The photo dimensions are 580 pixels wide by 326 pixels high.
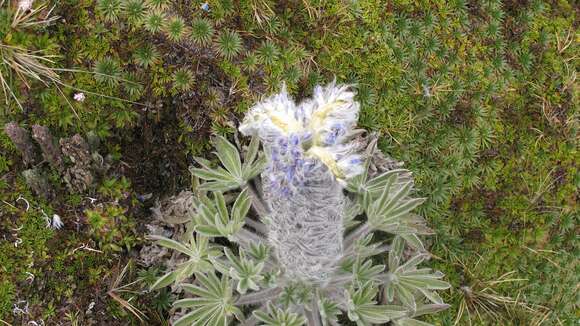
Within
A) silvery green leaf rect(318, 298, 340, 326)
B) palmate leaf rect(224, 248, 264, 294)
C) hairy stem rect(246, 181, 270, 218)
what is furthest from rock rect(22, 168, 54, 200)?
silvery green leaf rect(318, 298, 340, 326)

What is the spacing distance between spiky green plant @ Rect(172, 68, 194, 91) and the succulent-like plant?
268 millimetres

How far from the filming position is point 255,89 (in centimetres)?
378

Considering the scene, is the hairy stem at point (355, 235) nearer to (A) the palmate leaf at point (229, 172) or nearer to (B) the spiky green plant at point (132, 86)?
(A) the palmate leaf at point (229, 172)

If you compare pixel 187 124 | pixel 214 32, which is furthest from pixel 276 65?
pixel 187 124

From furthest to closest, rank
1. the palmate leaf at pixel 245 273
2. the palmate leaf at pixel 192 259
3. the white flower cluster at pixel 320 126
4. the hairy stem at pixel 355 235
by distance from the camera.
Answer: the hairy stem at pixel 355 235 < the palmate leaf at pixel 192 259 < the palmate leaf at pixel 245 273 < the white flower cluster at pixel 320 126

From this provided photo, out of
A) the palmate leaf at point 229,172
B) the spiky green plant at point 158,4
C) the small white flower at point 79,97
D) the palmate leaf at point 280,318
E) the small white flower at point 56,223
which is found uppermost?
the spiky green plant at point 158,4

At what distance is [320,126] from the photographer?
2166mm

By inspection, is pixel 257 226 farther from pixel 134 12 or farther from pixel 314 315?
pixel 134 12

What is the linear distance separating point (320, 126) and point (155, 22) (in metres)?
1.91

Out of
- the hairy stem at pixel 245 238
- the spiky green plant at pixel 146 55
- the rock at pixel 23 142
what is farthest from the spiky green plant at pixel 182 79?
the hairy stem at pixel 245 238

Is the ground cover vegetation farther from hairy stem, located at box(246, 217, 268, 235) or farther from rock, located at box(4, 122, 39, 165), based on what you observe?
hairy stem, located at box(246, 217, 268, 235)

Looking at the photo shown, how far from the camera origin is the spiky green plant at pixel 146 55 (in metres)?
3.62

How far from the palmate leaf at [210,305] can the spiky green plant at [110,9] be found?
73.4 inches

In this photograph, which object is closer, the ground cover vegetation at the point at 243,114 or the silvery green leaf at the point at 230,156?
the silvery green leaf at the point at 230,156
